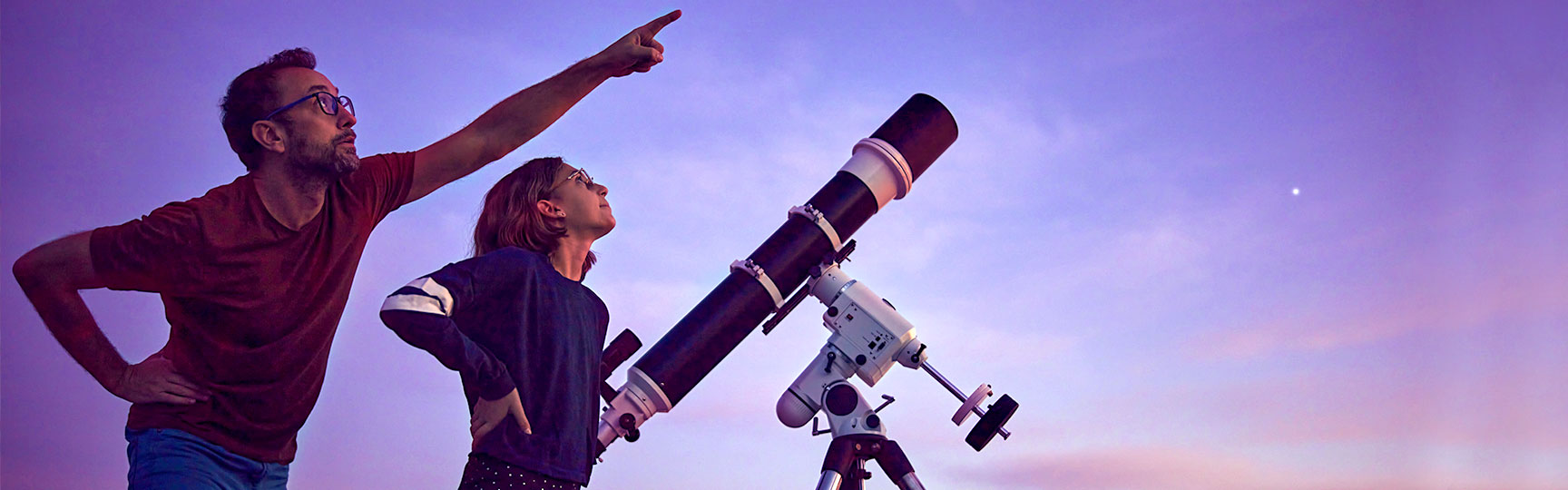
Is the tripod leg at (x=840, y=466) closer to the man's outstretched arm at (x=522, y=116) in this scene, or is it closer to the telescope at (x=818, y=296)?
the telescope at (x=818, y=296)

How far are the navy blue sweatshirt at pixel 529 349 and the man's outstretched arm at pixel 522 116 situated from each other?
234 millimetres

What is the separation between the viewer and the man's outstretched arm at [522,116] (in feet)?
8.13

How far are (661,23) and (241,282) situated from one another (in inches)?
41.2

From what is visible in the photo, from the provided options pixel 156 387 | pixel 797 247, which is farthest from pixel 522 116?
pixel 797 247

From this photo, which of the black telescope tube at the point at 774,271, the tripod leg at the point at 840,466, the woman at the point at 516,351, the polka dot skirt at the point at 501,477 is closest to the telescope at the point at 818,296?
Result: the black telescope tube at the point at 774,271

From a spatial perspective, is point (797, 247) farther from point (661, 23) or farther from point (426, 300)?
point (426, 300)

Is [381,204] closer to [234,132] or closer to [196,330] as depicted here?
[234,132]

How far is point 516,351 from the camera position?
8.02ft

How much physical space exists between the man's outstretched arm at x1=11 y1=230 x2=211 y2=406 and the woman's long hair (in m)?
0.92

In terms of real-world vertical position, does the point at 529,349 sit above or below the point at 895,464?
below

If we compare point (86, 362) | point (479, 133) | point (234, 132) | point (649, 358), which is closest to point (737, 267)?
point (649, 358)

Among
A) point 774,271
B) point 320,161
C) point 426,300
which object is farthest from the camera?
point 774,271

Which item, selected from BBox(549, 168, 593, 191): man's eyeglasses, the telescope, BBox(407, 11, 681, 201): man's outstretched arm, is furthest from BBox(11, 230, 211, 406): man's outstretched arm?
the telescope

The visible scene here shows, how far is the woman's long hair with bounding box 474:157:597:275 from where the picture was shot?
285 centimetres
